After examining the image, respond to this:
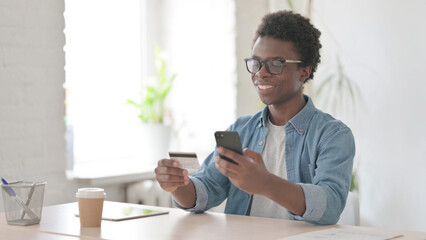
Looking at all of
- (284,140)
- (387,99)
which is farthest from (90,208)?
(387,99)

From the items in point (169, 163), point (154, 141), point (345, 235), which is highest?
point (169, 163)

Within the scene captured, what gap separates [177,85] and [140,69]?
0.79 feet

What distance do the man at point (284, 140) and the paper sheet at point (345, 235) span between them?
0.45 feet

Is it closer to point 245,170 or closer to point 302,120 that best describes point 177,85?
point 302,120

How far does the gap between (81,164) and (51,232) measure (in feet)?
5.98

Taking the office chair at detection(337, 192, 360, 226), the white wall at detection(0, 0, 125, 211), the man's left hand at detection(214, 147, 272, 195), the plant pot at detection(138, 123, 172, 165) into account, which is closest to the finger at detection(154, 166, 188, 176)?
the man's left hand at detection(214, 147, 272, 195)

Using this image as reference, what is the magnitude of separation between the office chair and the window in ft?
5.70

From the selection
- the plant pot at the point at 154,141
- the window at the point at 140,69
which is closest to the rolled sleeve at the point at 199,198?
the plant pot at the point at 154,141

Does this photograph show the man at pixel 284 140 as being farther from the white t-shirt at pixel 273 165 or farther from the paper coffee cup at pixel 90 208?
the paper coffee cup at pixel 90 208

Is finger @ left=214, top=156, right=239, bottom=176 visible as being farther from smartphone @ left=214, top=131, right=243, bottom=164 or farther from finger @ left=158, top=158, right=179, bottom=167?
finger @ left=158, top=158, right=179, bottom=167

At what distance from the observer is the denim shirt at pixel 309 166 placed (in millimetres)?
1792

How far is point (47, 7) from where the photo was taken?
9.22ft

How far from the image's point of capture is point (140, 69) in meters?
3.84

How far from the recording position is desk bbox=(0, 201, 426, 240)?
1619 millimetres
